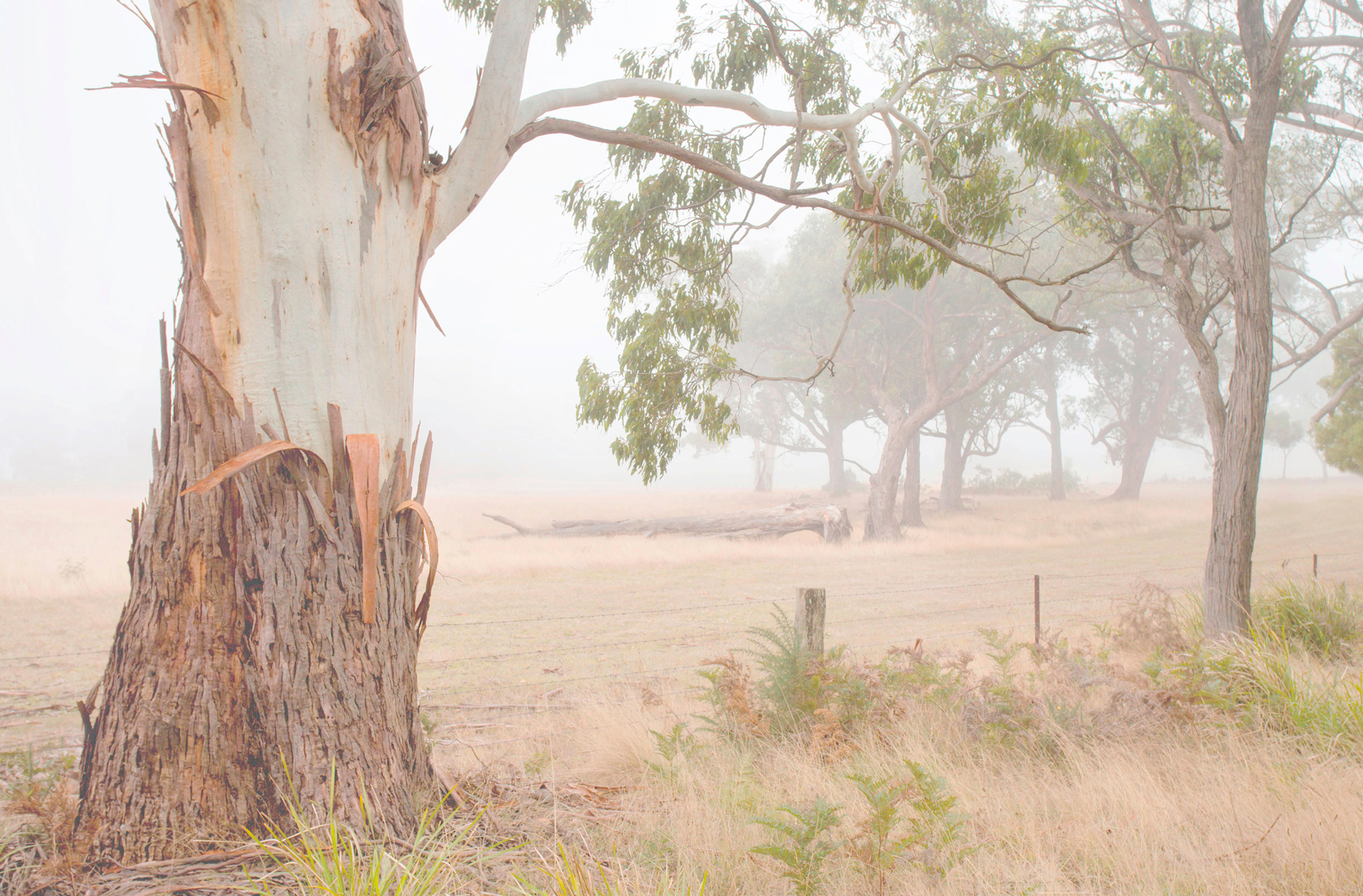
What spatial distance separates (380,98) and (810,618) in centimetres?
369

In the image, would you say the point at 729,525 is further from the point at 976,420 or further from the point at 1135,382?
the point at 1135,382

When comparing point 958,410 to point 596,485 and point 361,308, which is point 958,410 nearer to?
point 361,308

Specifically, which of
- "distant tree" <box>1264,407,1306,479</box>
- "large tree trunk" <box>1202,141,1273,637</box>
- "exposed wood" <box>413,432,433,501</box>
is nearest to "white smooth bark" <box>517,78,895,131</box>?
"exposed wood" <box>413,432,433,501</box>

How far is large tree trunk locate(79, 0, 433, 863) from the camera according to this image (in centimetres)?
238

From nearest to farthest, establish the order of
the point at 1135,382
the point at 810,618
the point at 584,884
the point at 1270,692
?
the point at 584,884
the point at 1270,692
the point at 810,618
the point at 1135,382

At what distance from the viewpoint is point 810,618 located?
493cm

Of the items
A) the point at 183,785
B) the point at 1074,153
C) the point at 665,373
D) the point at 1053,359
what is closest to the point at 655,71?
the point at 665,373

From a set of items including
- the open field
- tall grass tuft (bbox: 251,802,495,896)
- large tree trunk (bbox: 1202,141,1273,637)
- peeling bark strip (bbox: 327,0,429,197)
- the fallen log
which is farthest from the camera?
the fallen log

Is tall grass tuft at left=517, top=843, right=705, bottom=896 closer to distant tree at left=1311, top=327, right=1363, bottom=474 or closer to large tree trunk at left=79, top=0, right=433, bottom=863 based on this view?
large tree trunk at left=79, top=0, right=433, bottom=863

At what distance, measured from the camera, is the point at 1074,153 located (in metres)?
6.37

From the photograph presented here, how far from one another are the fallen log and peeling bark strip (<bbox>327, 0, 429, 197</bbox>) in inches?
684

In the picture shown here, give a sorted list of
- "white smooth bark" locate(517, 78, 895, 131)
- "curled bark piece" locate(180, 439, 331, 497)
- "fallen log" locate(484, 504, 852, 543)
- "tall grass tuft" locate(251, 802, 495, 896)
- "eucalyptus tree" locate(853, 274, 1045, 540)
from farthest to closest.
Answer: "eucalyptus tree" locate(853, 274, 1045, 540) → "fallen log" locate(484, 504, 852, 543) → "white smooth bark" locate(517, 78, 895, 131) → "curled bark piece" locate(180, 439, 331, 497) → "tall grass tuft" locate(251, 802, 495, 896)

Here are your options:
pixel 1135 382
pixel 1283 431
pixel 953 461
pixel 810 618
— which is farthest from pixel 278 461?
pixel 1283 431

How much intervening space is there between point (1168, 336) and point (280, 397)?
38510mm
